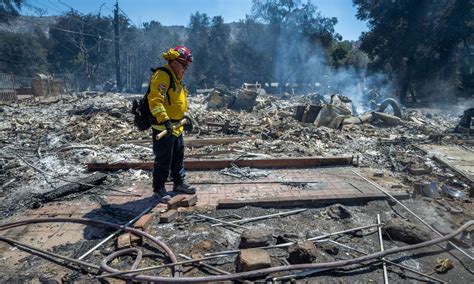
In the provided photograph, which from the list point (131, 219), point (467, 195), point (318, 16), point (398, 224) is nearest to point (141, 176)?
point (131, 219)

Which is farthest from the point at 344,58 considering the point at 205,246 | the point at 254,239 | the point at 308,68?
the point at 205,246

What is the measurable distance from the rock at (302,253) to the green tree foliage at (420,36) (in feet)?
76.2

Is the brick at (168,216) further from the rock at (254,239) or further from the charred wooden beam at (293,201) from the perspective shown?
the rock at (254,239)

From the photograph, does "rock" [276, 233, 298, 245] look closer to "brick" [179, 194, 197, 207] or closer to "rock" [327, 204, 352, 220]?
"rock" [327, 204, 352, 220]

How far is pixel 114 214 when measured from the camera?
13.8 ft

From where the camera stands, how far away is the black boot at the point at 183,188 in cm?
485

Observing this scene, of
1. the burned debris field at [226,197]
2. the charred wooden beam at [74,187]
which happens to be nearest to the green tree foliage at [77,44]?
the burned debris field at [226,197]

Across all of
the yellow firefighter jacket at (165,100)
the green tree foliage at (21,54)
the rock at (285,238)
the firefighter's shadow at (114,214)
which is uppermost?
the green tree foliage at (21,54)

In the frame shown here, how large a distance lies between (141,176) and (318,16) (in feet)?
122

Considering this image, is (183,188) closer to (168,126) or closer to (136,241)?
(168,126)

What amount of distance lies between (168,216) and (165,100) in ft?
5.19

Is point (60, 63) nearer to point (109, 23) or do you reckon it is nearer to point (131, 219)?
point (109, 23)

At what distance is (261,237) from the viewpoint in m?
3.28

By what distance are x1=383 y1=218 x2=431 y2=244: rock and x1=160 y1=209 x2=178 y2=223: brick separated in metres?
2.59
